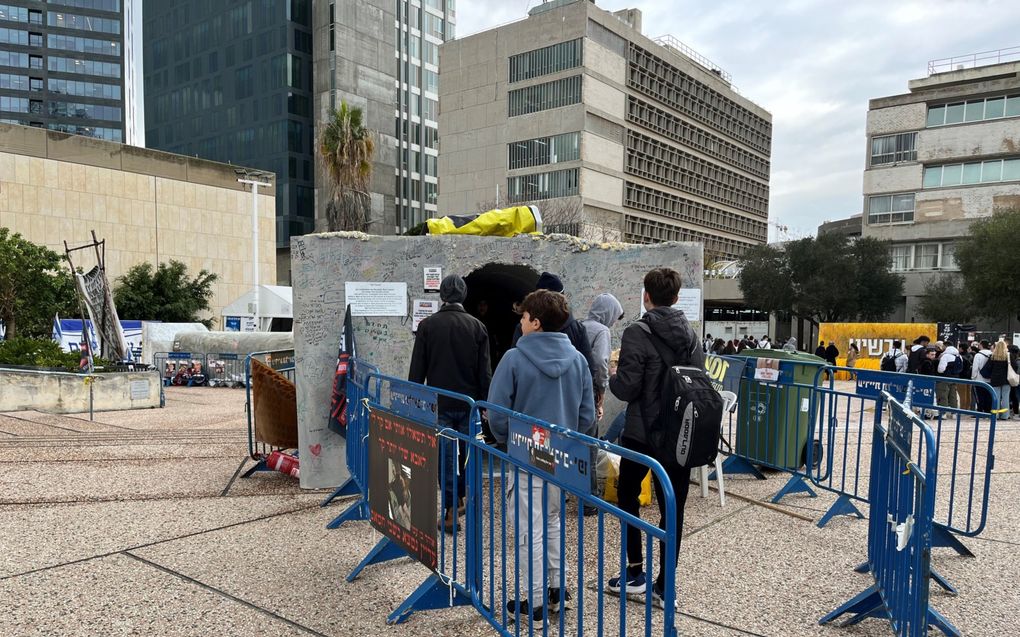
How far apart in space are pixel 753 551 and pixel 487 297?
250 inches

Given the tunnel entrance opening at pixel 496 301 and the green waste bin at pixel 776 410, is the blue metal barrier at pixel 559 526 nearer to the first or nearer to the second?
the green waste bin at pixel 776 410

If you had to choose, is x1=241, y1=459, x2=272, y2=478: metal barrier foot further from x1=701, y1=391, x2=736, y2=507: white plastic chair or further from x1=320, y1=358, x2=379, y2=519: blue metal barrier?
x1=701, y1=391, x2=736, y2=507: white plastic chair

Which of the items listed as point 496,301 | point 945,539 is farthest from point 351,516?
point 496,301

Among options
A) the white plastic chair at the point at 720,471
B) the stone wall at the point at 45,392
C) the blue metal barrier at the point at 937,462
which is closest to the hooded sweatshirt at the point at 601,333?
the white plastic chair at the point at 720,471

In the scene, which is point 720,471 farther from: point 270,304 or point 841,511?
Result: point 270,304

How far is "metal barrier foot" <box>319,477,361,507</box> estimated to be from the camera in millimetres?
5871

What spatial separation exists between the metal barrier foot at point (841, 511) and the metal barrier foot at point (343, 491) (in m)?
3.88

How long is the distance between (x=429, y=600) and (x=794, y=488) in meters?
4.07

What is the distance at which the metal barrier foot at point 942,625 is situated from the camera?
11.5 feet

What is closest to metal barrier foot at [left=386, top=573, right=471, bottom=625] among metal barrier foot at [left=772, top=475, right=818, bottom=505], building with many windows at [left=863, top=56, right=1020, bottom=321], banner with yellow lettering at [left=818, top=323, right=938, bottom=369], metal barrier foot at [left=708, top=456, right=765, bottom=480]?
metal barrier foot at [left=772, top=475, right=818, bottom=505]

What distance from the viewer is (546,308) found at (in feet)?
12.6

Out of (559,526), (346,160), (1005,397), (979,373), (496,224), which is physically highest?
(346,160)

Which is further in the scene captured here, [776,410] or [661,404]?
[776,410]

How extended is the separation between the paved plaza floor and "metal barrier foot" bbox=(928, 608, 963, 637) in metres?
0.18
